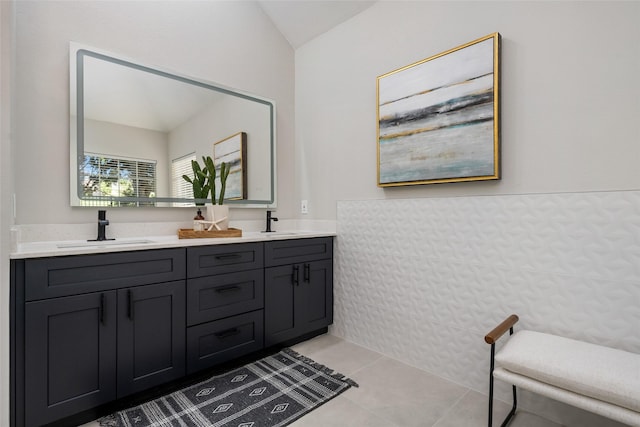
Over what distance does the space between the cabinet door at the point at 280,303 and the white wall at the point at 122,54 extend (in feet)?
2.23

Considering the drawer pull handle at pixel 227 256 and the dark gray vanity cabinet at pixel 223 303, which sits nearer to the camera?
the dark gray vanity cabinet at pixel 223 303

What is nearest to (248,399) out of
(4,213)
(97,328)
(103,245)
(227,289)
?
(227,289)

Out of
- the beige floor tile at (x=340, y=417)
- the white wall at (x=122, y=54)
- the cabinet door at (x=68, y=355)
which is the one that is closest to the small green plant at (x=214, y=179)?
the white wall at (x=122, y=54)

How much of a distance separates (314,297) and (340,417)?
999 millimetres

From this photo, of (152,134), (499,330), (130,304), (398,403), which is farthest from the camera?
(152,134)

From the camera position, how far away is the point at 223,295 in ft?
6.61

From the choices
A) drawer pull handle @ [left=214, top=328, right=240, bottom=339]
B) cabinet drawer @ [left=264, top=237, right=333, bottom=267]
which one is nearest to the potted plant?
cabinet drawer @ [left=264, top=237, right=333, bottom=267]

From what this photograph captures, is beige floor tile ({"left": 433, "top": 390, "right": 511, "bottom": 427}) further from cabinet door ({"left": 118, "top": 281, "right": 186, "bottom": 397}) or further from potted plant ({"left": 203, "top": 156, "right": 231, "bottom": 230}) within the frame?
potted plant ({"left": 203, "top": 156, "right": 231, "bottom": 230})

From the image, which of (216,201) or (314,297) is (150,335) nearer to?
(216,201)

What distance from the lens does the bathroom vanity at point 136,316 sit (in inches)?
55.2

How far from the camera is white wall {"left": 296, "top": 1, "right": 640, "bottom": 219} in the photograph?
1.46 m

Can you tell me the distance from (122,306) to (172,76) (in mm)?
1613

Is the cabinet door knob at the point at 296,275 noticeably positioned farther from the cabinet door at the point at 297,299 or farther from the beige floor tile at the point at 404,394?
the beige floor tile at the point at 404,394

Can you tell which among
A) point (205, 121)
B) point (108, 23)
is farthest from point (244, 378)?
point (108, 23)
